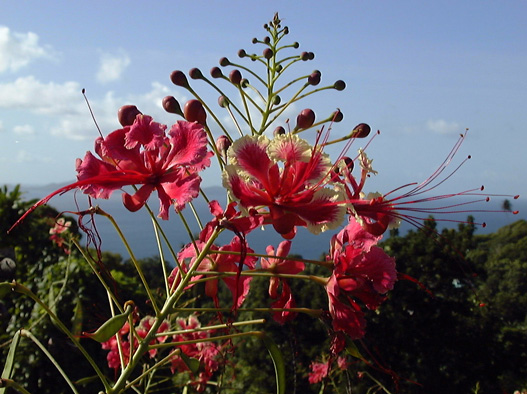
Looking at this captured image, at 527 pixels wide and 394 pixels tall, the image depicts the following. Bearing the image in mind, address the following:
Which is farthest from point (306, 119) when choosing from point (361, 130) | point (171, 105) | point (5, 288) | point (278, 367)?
point (5, 288)

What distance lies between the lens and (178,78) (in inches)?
71.4

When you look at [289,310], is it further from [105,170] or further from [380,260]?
[105,170]

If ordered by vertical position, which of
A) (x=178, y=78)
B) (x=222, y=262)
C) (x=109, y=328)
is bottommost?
(x=109, y=328)

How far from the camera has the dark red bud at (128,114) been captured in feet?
4.88

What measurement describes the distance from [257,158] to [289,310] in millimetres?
424

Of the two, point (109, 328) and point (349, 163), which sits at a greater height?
point (349, 163)

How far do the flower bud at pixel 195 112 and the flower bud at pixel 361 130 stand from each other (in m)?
0.49

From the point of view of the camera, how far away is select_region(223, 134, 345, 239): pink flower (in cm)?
130

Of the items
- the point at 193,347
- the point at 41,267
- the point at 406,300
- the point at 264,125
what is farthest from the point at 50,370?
the point at 406,300

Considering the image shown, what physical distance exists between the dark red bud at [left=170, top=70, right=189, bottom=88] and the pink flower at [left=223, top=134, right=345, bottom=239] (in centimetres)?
57

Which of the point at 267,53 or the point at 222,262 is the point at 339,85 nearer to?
the point at 267,53

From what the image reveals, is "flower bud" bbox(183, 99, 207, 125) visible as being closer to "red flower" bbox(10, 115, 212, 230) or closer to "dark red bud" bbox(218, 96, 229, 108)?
"red flower" bbox(10, 115, 212, 230)

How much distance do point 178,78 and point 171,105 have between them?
0.73 ft

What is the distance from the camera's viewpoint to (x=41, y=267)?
633 centimetres
